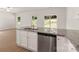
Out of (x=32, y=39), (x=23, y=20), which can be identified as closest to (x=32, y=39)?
(x=32, y=39)

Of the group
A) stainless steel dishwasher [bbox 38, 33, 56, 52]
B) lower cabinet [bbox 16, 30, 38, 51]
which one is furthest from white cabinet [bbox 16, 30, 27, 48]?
stainless steel dishwasher [bbox 38, 33, 56, 52]

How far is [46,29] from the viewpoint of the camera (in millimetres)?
1005

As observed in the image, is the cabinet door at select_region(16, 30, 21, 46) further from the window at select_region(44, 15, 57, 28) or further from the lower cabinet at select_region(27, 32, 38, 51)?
the window at select_region(44, 15, 57, 28)

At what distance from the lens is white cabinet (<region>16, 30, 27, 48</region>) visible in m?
0.95

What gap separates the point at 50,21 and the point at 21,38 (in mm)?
334

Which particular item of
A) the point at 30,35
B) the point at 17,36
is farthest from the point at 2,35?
the point at 30,35

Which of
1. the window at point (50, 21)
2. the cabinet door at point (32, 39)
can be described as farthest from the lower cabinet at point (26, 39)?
the window at point (50, 21)

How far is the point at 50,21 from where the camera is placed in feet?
3.18

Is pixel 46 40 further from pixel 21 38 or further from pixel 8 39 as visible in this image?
pixel 8 39

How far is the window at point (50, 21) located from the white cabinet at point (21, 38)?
23cm

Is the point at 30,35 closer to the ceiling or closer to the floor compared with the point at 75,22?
closer to the floor

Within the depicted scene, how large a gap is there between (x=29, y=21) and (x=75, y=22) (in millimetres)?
434

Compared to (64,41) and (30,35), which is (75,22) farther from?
(30,35)
